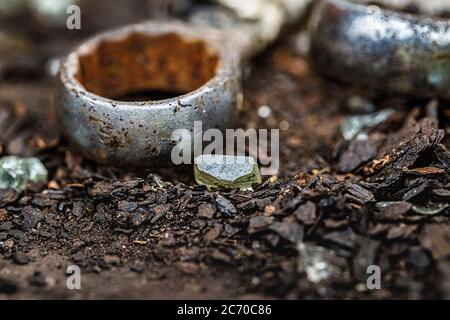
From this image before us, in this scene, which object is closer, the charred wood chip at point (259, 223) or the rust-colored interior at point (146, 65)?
the charred wood chip at point (259, 223)

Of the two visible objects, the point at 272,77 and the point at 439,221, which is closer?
the point at 439,221

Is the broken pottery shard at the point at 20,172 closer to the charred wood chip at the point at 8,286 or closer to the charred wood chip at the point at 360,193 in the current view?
the charred wood chip at the point at 8,286

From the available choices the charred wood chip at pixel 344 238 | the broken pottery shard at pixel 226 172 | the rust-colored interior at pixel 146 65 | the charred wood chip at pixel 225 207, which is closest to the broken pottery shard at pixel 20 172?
the rust-colored interior at pixel 146 65
